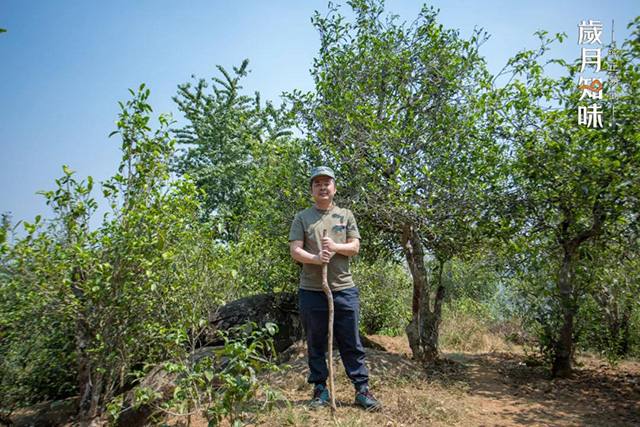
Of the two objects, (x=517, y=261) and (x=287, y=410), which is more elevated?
(x=517, y=261)

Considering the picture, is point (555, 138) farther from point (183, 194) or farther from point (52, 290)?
point (52, 290)

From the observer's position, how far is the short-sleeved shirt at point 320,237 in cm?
378

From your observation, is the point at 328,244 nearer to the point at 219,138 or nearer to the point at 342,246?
the point at 342,246

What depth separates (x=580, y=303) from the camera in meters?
5.61

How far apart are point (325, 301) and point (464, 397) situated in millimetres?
2332

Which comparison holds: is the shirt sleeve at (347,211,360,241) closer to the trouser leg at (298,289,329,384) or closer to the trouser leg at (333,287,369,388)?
the trouser leg at (333,287,369,388)

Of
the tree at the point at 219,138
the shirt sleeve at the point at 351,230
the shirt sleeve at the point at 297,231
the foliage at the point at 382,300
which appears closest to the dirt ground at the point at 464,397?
the shirt sleeve at the point at 297,231

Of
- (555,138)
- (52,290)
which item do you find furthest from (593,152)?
(52,290)

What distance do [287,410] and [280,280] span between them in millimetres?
3658

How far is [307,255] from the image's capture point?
3648 mm

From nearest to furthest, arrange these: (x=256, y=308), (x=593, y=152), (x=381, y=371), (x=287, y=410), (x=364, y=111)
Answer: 1. (x=287, y=410)
2. (x=593, y=152)
3. (x=381, y=371)
4. (x=364, y=111)
5. (x=256, y=308)

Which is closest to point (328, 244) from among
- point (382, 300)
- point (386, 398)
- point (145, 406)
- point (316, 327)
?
point (316, 327)

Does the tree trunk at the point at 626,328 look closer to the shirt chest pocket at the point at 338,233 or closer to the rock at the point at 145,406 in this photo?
the shirt chest pocket at the point at 338,233

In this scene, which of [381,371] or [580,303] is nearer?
[381,371]
